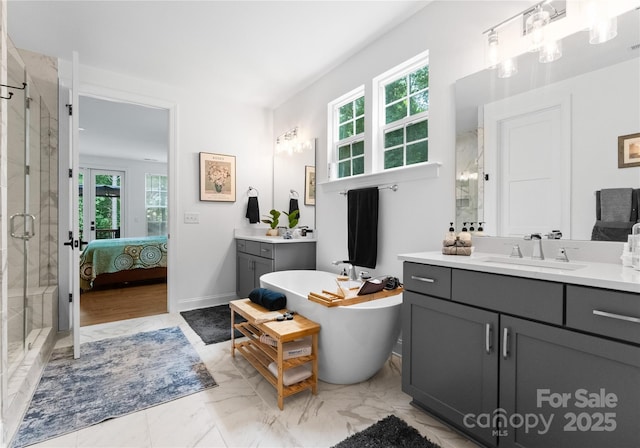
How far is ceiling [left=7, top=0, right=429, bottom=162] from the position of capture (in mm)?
2291

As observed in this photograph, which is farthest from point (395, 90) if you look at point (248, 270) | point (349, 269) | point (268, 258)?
point (248, 270)

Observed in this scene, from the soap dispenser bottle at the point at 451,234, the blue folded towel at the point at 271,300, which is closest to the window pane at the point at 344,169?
the soap dispenser bottle at the point at 451,234

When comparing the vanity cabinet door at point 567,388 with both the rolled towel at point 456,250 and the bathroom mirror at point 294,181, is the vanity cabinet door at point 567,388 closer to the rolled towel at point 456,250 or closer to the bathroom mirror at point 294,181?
the rolled towel at point 456,250

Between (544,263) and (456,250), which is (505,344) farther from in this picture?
(456,250)

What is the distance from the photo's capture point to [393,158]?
8.80 ft

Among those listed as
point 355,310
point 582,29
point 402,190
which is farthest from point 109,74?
point 582,29

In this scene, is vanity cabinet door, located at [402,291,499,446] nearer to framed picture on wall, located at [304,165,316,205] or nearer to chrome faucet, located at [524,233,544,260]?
chrome faucet, located at [524,233,544,260]

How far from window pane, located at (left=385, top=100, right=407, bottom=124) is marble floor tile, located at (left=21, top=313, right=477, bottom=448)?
6.59ft

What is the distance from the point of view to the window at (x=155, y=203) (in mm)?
7602

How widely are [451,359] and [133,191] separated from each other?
7896 mm

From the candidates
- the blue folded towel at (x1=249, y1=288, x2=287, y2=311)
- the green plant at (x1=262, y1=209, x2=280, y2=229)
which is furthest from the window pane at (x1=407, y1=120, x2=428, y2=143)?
the green plant at (x1=262, y1=209, x2=280, y2=229)

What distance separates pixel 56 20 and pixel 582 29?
3.53 m

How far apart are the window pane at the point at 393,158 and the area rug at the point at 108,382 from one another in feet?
7.02

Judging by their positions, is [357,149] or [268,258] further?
[268,258]
